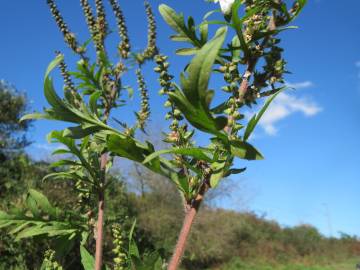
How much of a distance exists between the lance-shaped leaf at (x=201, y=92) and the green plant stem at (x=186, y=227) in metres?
0.18

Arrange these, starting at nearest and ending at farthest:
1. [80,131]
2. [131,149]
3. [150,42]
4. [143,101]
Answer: [131,149] < [80,131] < [143,101] < [150,42]

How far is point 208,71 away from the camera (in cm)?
73

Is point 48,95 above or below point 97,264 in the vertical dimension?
above

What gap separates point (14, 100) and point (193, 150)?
1724 cm

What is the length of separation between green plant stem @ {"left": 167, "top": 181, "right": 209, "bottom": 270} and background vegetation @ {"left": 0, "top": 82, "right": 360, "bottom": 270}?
16.9 feet

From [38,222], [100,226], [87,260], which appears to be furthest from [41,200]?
[87,260]

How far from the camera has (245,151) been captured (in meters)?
0.86

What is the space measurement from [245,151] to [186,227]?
22 centimetres

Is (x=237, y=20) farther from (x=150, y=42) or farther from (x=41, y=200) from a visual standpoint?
(x=150, y=42)

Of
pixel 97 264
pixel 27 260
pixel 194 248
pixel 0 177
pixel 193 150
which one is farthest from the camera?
pixel 194 248

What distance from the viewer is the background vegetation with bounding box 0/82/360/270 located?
884 centimetres

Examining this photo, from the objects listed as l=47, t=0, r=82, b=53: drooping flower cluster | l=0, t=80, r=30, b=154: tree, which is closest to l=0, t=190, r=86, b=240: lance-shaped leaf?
l=47, t=0, r=82, b=53: drooping flower cluster

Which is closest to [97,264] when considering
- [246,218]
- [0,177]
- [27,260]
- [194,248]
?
[27,260]

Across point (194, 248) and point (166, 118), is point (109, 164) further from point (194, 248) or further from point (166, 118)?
point (194, 248)
